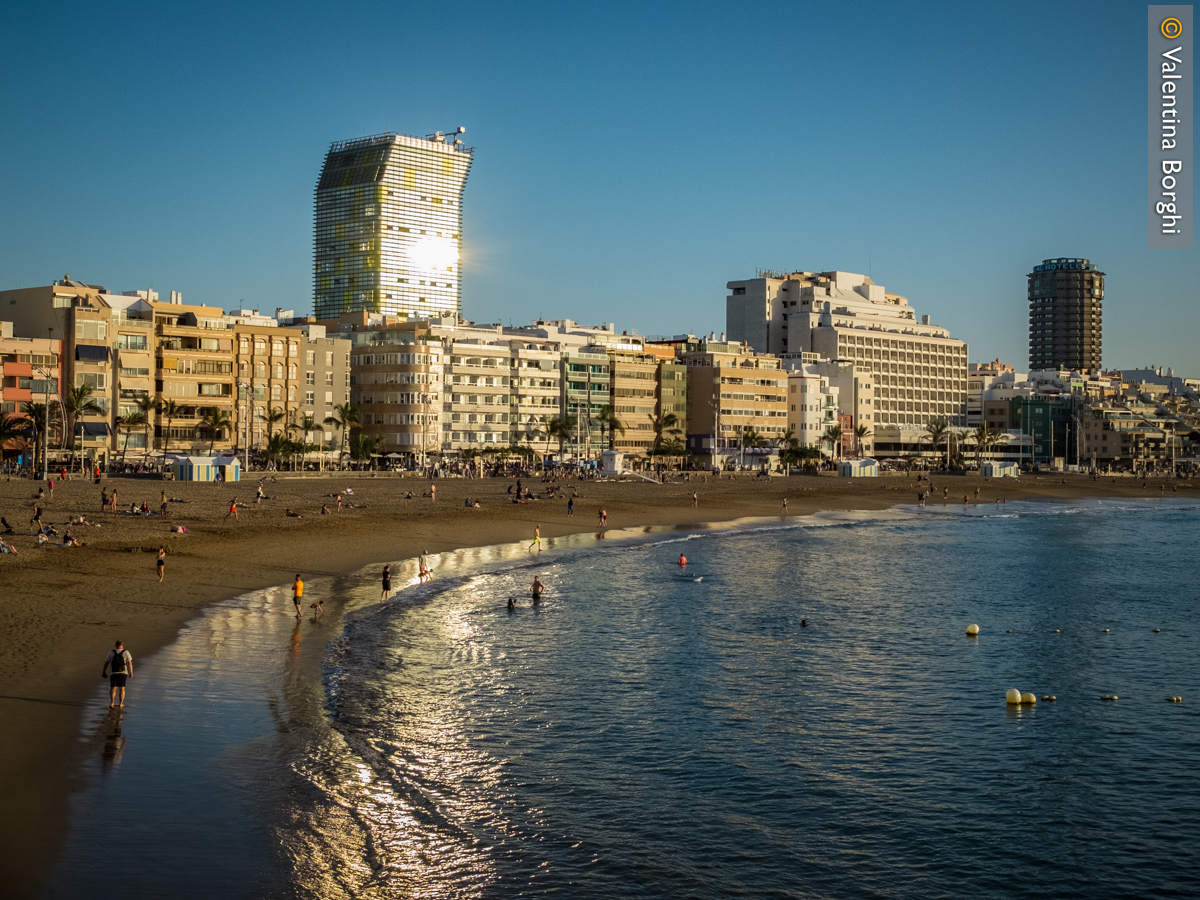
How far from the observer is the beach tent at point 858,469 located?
158 meters

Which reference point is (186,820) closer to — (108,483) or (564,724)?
(564,724)

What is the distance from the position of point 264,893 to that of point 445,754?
8.02m

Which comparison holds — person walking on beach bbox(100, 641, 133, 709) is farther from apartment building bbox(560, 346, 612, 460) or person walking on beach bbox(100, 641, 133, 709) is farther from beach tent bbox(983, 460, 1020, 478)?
beach tent bbox(983, 460, 1020, 478)

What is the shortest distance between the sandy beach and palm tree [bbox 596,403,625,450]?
93.3 ft

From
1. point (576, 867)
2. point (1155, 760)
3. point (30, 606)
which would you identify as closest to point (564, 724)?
point (576, 867)

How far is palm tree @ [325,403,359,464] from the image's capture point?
12281 centimetres

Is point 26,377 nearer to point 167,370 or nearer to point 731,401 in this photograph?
point 167,370

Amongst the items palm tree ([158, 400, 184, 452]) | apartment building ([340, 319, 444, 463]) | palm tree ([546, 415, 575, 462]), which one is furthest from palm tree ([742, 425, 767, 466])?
palm tree ([158, 400, 184, 452])

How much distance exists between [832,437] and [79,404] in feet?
388

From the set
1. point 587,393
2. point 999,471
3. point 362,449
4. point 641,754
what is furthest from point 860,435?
point 641,754

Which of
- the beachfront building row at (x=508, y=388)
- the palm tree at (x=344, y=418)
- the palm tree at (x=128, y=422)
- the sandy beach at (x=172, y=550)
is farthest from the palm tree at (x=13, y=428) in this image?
the beachfront building row at (x=508, y=388)

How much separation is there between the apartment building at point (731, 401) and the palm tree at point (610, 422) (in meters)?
15.8

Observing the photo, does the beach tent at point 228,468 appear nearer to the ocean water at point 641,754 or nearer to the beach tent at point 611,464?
the beach tent at point 611,464

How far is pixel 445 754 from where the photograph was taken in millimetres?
24344
